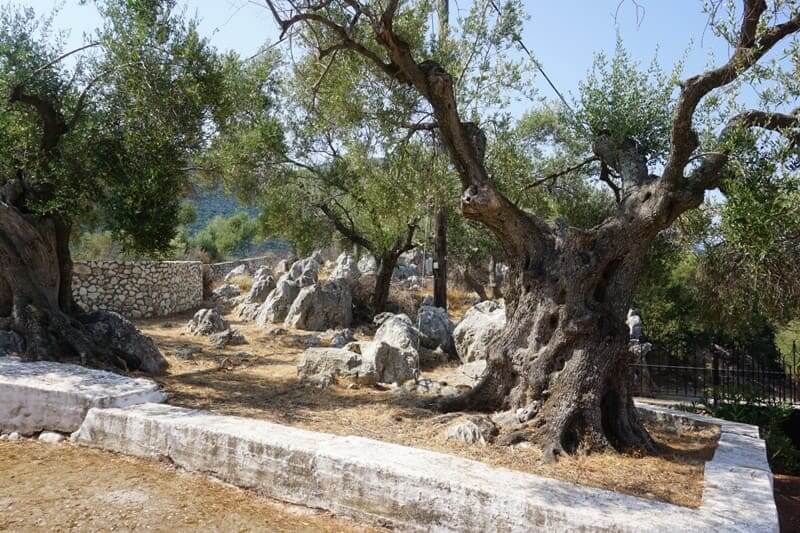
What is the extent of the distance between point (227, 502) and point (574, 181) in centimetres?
1107

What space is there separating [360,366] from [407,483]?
17.1 ft

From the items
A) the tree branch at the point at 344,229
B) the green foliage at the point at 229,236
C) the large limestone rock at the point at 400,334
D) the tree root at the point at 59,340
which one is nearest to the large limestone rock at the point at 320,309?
the tree branch at the point at 344,229

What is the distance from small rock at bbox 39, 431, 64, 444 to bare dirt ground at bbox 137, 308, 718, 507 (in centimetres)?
145

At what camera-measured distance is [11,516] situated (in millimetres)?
4258

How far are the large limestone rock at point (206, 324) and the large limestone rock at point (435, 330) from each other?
5.15 metres

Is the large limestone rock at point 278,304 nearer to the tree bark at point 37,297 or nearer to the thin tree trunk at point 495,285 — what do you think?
the tree bark at point 37,297

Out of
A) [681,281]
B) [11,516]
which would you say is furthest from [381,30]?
[681,281]

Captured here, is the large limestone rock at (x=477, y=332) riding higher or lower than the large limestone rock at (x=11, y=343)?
higher

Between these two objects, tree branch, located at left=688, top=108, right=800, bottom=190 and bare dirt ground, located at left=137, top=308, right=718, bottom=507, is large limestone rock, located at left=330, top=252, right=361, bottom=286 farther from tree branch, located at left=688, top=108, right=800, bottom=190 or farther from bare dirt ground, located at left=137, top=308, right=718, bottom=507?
tree branch, located at left=688, top=108, right=800, bottom=190

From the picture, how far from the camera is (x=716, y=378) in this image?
11852mm

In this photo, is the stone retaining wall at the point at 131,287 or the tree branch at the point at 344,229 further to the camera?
the tree branch at the point at 344,229

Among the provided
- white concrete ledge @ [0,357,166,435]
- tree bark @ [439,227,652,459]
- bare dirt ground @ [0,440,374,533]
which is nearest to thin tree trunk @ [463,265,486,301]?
tree bark @ [439,227,652,459]

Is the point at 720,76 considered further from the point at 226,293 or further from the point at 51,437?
the point at 226,293

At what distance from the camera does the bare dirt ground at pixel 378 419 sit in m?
5.24
